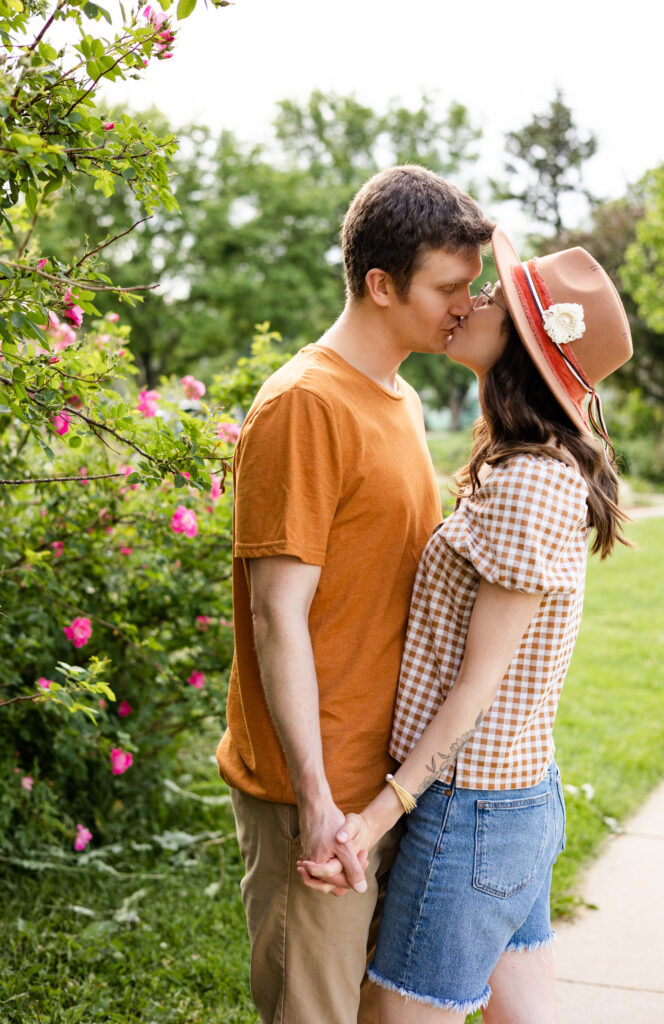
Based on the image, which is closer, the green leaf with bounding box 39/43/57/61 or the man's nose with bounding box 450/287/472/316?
the green leaf with bounding box 39/43/57/61

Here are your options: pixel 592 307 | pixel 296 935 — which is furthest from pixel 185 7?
pixel 296 935

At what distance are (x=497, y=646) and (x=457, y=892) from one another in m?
0.50

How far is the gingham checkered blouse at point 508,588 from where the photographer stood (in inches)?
70.1

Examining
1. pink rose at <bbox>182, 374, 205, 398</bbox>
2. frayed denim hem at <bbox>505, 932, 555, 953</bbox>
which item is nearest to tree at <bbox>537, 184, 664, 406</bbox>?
Result: pink rose at <bbox>182, 374, 205, 398</bbox>

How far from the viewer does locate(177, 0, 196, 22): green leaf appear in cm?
174

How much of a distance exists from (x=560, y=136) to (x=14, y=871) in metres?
39.1

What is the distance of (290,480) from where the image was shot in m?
1.84

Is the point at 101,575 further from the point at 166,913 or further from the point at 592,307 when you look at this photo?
the point at 592,307

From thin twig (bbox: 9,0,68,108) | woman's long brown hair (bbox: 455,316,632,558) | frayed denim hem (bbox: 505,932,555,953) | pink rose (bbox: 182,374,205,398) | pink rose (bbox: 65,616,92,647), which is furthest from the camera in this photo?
pink rose (bbox: 182,374,205,398)

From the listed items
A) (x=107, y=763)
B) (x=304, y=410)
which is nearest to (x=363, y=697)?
(x=304, y=410)

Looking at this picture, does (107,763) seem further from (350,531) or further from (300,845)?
(350,531)

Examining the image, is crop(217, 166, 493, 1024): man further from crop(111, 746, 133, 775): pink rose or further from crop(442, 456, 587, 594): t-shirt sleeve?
crop(111, 746, 133, 775): pink rose

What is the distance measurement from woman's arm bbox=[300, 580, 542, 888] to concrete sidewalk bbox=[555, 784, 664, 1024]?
162 centimetres

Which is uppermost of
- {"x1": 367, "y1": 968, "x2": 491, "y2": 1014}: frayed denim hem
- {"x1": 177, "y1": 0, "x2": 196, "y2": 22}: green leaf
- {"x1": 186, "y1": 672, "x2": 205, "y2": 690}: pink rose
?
{"x1": 177, "y1": 0, "x2": 196, "y2": 22}: green leaf
